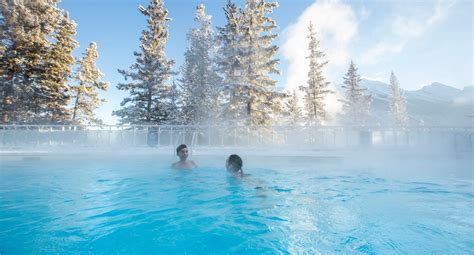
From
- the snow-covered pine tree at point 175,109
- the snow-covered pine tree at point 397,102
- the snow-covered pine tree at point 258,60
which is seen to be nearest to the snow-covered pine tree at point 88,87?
the snow-covered pine tree at point 175,109

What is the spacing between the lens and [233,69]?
1569cm

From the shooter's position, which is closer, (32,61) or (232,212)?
(232,212)

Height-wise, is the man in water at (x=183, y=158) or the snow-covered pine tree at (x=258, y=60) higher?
the snow-covered pine tree at (x=258, y=60)

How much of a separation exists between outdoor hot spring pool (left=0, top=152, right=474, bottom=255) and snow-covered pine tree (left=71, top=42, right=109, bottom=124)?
1355cm

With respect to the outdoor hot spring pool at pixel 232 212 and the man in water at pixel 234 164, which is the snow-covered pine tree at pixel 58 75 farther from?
the man in water at pixel 234 164

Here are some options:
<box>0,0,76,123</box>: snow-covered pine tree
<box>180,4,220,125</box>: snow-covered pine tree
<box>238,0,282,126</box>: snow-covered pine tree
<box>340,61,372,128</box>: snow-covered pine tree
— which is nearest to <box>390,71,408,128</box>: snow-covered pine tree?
<box>340,61,372,128</box>: snow-covered pine tree

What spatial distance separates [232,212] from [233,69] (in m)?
13.4

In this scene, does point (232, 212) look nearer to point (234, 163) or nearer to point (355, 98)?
point (234, 163)

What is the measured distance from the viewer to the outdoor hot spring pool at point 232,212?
2.21 m

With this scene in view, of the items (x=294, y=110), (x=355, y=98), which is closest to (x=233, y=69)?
(x=355, y=98)

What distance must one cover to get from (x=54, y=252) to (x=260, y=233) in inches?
75.1

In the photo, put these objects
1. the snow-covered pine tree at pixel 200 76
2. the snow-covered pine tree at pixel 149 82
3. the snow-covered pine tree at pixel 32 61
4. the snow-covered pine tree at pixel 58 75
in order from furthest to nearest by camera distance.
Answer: the snow-covered pine tree at pixel 200 76 < the snow-covered pine tree at pixel 149 82 < the snow-covered pine tree at pixel 58 75 < the snow-covered pine tree at pixel 32 61

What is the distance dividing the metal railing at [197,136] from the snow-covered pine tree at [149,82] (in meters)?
5.89

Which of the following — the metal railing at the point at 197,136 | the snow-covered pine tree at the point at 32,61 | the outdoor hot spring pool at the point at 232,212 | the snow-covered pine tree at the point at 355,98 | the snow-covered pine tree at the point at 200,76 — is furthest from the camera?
the snow-covered pine tree at the point at 355,98
